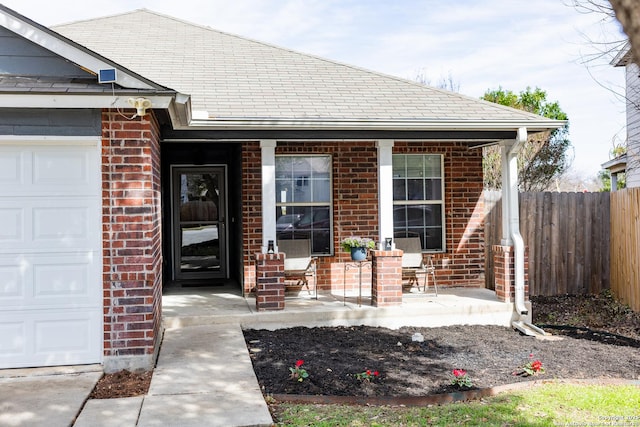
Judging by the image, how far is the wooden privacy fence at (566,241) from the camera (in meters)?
11.3

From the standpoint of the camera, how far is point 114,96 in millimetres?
5926

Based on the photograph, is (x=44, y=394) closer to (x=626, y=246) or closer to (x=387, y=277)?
(x=387, y=277)

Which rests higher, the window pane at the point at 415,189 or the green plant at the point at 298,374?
the window pane at the point at 415,189

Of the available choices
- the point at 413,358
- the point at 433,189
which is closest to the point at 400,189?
the point at 433,189

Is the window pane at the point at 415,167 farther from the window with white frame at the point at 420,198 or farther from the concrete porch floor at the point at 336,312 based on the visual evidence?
the concrete porch floor at the point at 336,312

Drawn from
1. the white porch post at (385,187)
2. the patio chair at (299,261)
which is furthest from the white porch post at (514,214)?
the patio chair at (299,261)

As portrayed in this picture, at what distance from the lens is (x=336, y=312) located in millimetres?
8602

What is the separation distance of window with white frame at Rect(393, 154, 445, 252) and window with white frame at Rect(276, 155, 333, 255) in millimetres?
1205

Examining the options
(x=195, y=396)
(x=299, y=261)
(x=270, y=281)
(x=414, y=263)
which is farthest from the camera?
(x=414, y=263)

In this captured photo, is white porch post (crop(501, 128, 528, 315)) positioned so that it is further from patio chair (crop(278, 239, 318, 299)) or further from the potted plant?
patio chair (crop(278, 239, 318, 299))

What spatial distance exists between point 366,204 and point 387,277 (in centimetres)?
197

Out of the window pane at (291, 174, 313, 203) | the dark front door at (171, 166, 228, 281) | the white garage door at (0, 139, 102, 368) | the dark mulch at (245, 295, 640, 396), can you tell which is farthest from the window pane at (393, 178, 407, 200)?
the white garage door at (0, 139, 102, 368)

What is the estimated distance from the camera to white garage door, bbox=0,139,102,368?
20.6ft

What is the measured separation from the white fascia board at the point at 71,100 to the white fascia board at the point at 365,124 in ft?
6.20
